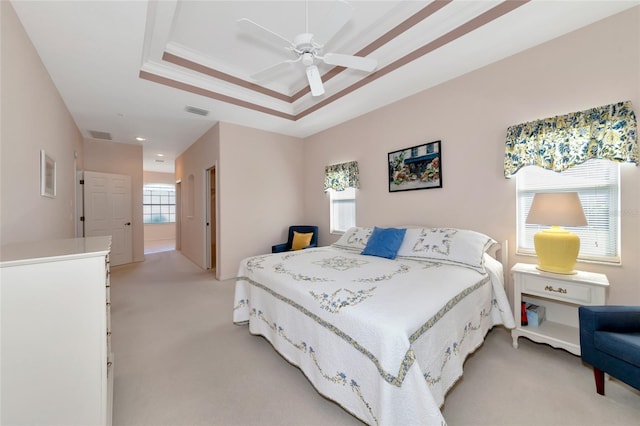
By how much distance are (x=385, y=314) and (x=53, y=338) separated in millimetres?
1555

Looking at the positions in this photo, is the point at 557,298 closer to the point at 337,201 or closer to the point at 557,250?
the point at 557,250

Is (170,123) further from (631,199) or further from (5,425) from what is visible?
(631,199)

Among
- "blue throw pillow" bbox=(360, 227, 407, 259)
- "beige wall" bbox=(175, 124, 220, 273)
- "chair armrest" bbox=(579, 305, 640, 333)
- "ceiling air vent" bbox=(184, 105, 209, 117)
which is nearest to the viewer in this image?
"chair armrest" bbox=(579, 305, 640, 333)

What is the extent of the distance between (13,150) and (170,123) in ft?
9.36

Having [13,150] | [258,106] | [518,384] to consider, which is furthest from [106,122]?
[518,384]

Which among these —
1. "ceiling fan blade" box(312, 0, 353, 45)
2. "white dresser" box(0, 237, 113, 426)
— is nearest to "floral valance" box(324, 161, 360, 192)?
"ceiling fan blade" box(312, 0, 353, 45)

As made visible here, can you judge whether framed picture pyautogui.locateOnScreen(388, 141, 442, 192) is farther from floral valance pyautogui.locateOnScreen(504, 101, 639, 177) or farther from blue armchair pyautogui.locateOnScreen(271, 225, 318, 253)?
blue armchair pyautogui.locateOnScreen(271, 225, 318, 253)

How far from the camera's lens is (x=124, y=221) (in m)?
5.55

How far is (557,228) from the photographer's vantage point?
214 cm

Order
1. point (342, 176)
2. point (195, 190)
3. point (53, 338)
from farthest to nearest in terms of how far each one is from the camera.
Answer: point (195, 190)
point (342, 176)
point (53, 338)

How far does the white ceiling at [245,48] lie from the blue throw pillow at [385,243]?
1814 millimetres

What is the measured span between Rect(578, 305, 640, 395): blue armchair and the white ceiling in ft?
7.35

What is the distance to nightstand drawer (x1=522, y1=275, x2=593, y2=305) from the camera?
Result: 1877 millimetres

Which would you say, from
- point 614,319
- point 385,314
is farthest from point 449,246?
point 385,314
